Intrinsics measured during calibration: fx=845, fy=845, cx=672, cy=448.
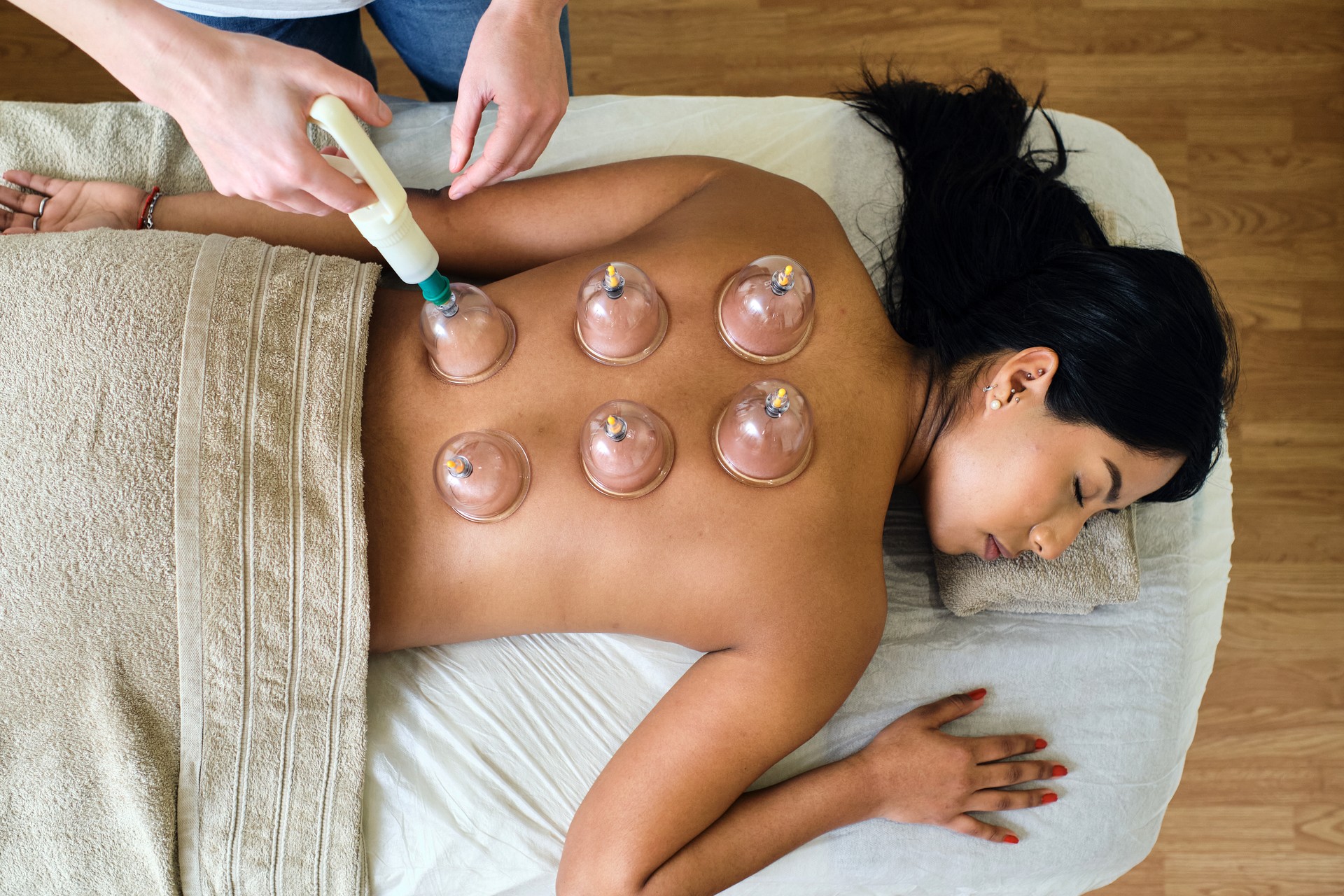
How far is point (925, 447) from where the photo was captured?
3.82ft

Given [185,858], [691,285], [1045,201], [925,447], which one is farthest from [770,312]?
[185,858]

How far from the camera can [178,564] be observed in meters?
0.98

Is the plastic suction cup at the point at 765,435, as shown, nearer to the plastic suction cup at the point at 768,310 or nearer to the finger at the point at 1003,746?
the plastic suction cup at the point at 768,310

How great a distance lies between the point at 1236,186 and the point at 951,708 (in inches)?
60.9

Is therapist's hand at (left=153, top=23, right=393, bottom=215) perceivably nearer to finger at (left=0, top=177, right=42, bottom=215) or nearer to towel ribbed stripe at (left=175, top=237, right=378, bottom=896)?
towel ribbed stripe at (left=175, top=237, right=378, bottom=896)

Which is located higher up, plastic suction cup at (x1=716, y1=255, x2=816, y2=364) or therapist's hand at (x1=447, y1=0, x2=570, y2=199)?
therapist's hand at (x1=447, y1=0, x2=570, y2=199)

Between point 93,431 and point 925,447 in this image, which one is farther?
point 925,447

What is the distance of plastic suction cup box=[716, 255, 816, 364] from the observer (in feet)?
3.38

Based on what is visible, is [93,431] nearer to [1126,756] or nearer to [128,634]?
[128,634]

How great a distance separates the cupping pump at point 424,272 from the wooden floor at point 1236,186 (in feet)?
3.89

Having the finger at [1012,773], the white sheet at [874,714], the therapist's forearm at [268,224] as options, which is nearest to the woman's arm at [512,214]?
the therapist's forearm at [268,224]

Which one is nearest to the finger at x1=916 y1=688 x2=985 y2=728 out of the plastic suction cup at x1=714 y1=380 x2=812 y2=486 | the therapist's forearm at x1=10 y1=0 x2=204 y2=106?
the plastic suction cup at x1=714 y1=380 x2=812 y2=486

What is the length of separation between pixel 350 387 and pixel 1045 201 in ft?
3.32

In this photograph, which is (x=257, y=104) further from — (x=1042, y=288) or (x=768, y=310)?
Answer: (x=1042, y=288)
